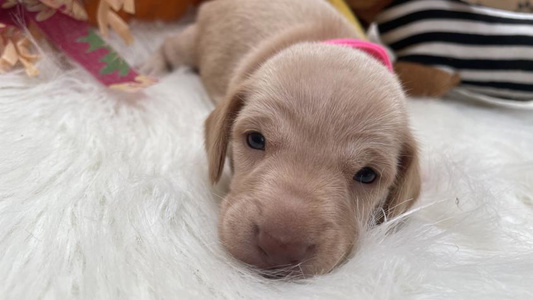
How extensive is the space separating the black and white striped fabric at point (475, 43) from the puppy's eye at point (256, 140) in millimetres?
1312

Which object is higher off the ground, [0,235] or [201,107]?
[0,235]

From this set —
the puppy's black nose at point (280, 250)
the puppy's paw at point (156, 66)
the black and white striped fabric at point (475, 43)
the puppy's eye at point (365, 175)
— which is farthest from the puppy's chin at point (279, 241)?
the black and white striped fabric at point (475, 43)

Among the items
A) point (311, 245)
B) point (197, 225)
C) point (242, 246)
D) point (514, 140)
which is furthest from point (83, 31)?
point (514, 140)

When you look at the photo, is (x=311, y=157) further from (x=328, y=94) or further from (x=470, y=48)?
(x=470, y=48)

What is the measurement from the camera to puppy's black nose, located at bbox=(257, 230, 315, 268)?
0.92 meters

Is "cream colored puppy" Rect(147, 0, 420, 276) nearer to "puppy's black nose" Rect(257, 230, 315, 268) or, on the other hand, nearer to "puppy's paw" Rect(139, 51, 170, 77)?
"puppy's black nose" Rect(257, 230, 315, 268)

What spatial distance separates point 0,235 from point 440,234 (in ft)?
3.17

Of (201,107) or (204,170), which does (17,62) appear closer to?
(201,107)

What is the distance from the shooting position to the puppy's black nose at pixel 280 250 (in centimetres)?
92

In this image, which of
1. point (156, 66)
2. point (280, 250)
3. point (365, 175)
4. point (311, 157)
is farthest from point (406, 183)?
point (156, 66)

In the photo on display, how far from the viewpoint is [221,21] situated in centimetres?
212

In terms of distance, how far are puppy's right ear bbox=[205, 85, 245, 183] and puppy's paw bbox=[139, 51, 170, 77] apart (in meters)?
0.86

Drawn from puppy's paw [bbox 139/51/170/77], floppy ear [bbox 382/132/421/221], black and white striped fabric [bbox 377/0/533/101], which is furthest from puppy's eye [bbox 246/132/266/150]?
black and white striped fabric [bbox 377/0/533/101]

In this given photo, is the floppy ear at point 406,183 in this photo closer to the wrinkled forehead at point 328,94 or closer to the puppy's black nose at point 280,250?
the wrinkled forehead at point 328,94
